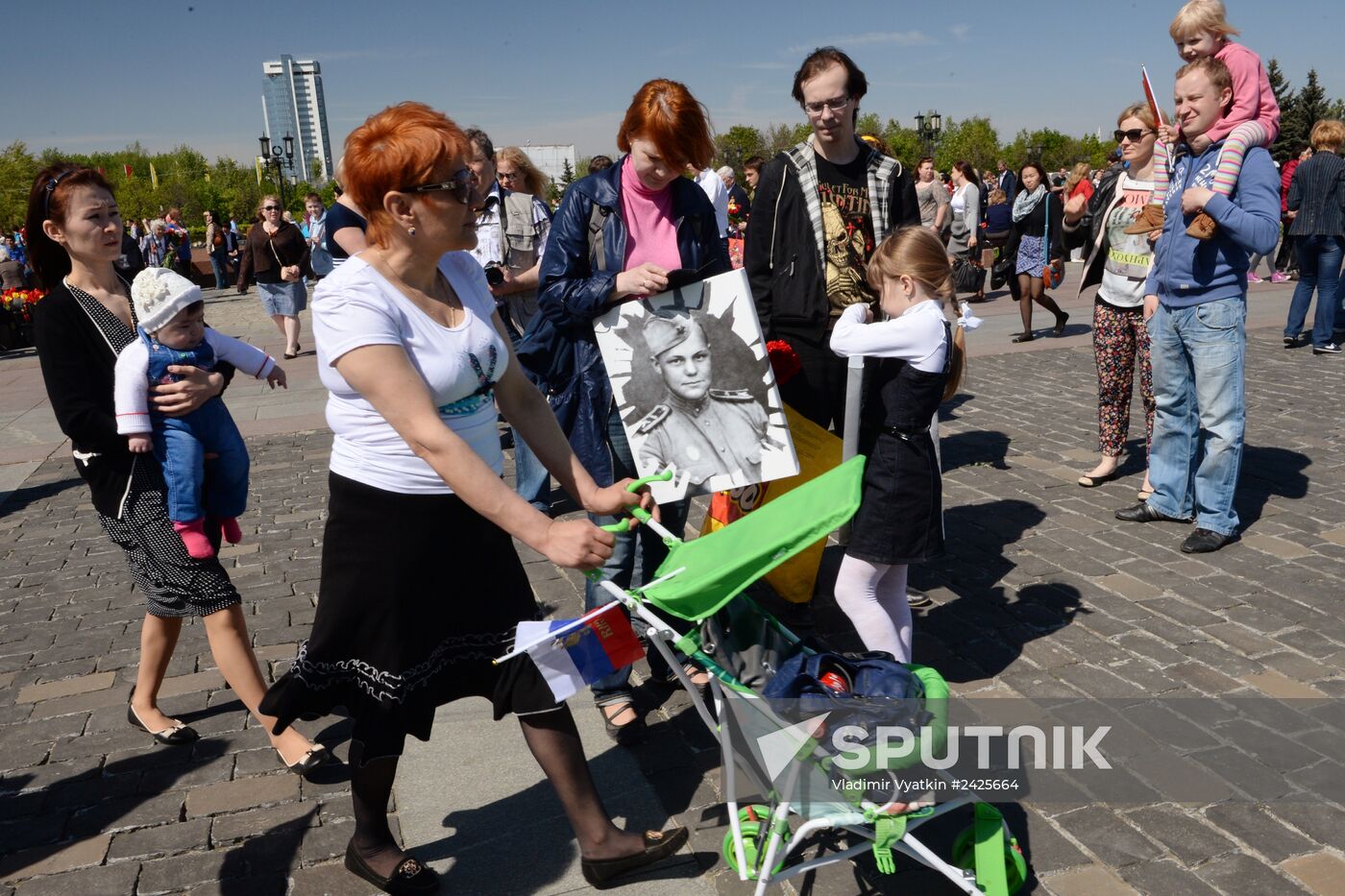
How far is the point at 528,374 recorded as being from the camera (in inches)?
164

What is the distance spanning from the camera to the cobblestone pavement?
3.03 meters

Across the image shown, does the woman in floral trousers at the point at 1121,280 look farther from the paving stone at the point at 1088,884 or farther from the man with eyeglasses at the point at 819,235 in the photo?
the paving stone at the point at 1088,884

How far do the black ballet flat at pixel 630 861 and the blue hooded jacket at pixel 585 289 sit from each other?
133cm

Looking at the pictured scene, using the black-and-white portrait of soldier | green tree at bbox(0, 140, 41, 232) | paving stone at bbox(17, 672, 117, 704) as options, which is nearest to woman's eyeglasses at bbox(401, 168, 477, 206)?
the black-and-white portrait of soldier

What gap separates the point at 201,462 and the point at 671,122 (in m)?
1.93

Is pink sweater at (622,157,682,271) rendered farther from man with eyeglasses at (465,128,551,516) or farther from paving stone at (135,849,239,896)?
man with eyeglasses at (465,128,551,516)

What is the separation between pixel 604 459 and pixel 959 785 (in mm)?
1693

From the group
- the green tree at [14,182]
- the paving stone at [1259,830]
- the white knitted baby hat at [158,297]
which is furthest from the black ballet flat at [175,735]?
the green tree at [14,182]

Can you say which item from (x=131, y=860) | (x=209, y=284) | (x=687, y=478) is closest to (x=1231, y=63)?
(x=687, y=478)

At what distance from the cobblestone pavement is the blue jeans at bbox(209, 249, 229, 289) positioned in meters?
21.9

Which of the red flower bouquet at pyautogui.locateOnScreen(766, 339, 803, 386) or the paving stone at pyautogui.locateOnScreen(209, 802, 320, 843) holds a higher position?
the red flower bouquet at pyautogui.locateOnScreen(766, 339, 803, 386)

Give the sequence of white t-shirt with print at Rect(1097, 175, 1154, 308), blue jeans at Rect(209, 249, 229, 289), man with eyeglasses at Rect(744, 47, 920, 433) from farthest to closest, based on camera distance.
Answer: blue jeans at Rect(209, 249, 229, 289), white t-shirt with print at Rect(1097, 175, 1154, 308), man with eyeglasses at Rect(744, 47, 920, 433)

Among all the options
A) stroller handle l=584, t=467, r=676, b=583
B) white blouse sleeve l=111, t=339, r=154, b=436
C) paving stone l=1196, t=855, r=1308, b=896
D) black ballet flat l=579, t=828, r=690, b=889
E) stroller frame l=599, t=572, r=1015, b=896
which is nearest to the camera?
stroller frame l=599, t=572, r=1015, b=896

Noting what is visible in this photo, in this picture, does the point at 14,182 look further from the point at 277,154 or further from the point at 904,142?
the point at 904,142
